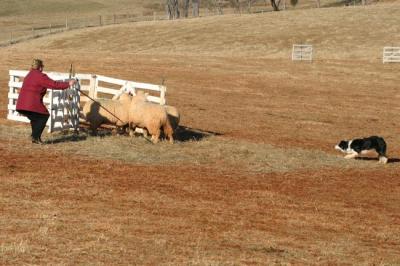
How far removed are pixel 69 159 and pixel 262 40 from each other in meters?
55.3

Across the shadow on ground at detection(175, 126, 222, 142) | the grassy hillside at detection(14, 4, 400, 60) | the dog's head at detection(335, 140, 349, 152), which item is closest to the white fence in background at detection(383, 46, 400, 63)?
the grassy hillside at detection(14, 4, 400, 60)

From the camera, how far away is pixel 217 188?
15.6 meters

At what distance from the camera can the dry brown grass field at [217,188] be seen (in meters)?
11.0

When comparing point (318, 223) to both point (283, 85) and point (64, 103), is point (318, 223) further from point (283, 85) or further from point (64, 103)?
point (283, 85)

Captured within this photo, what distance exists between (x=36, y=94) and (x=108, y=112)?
2.54m

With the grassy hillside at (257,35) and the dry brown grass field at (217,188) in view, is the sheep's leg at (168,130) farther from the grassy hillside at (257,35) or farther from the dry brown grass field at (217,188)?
the grassy hillside at (257,35)

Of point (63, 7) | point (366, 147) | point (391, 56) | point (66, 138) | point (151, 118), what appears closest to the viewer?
point (151, 118)

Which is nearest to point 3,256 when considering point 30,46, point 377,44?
point 377,44

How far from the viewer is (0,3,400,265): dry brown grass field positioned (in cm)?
1099

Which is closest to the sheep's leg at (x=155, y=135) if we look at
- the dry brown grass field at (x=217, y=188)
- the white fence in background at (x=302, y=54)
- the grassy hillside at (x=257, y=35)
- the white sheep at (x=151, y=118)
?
the white sheep at (x=151, y=118)

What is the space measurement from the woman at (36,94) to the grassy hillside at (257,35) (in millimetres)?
44066

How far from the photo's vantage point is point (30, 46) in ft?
240

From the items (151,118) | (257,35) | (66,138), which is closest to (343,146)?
(151,118)

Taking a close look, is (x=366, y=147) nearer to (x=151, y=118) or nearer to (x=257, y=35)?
(x=151, y=118)
